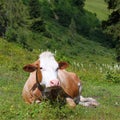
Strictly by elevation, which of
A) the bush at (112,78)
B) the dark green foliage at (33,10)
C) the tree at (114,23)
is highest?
the dark green foliage at (33,10)

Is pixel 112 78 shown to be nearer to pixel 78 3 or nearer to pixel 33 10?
pixel 33 10

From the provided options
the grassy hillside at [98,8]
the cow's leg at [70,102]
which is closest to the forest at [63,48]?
the grassy hillside at [98,8]

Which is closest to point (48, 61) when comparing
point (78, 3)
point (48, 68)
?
point (48, 68)

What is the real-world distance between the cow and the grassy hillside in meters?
134

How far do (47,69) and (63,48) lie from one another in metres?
91.9

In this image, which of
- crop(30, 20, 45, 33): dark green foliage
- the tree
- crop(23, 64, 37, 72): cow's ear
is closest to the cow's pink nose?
crop(23, 64, 37, 72): cow's ear

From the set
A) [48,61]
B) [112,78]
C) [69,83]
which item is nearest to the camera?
[48,61]

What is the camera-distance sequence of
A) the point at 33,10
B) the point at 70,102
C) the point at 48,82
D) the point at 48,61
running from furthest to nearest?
the point at 33,10, the point at 70,102, the point at 48,61, the point at 48,82

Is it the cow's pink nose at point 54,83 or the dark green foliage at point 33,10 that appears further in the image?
the dark green foliage at point 33,10

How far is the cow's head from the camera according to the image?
12.0 m

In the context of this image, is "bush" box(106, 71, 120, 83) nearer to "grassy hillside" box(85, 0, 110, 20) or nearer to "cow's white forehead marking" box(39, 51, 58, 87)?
"cow's white forehead marking" box(39, 51, 58, 87)

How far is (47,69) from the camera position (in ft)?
41.0

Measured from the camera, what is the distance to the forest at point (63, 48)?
1251cm

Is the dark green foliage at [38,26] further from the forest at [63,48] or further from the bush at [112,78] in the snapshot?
the bush at [112,78]
